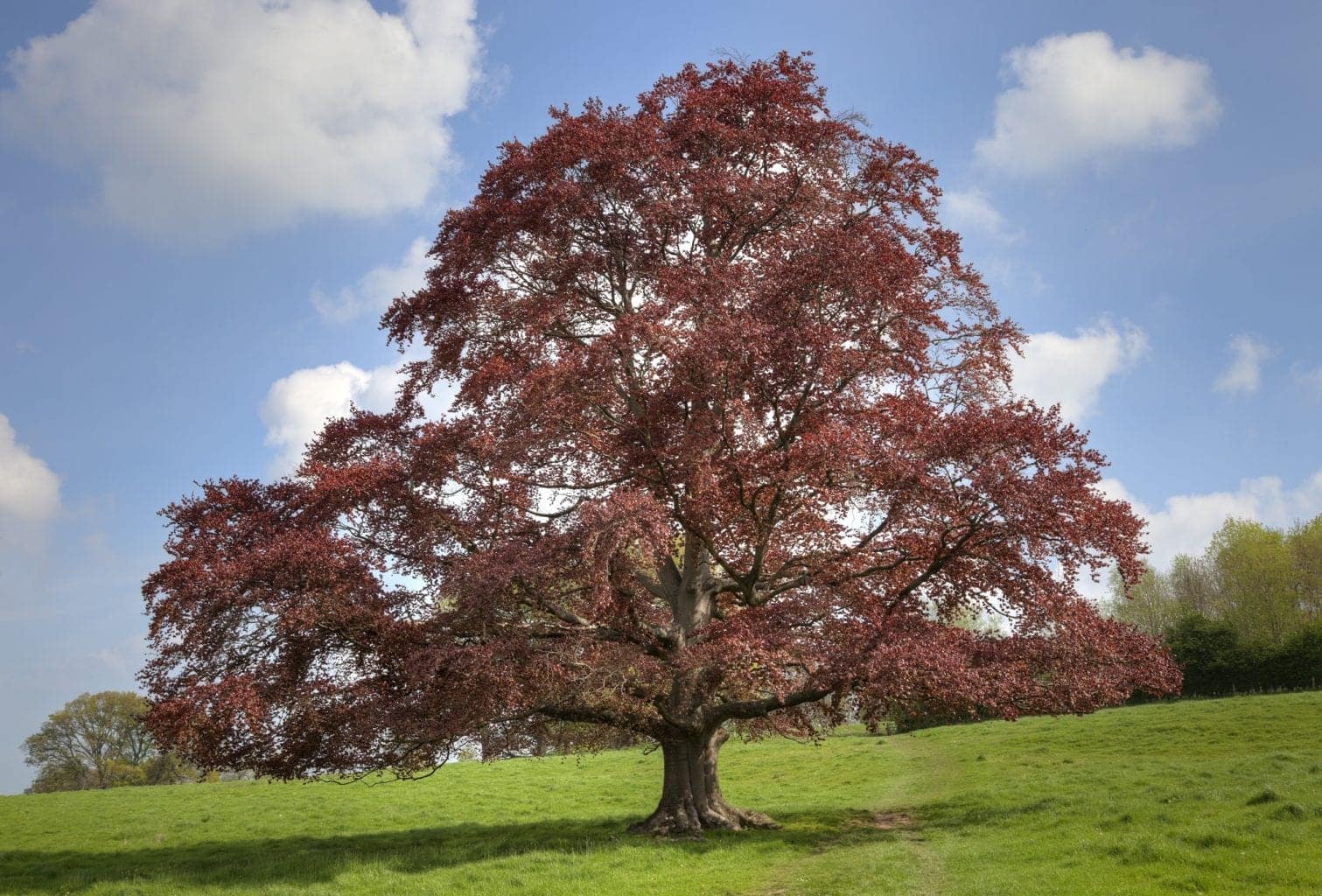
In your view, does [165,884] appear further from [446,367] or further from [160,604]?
[446,367]

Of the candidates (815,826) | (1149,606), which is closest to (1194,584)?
(1149,606)

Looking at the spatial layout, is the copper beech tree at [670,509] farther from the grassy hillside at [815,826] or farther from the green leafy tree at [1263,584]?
the green leafy tree at [1263,584]

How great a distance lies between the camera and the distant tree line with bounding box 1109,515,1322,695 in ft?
156

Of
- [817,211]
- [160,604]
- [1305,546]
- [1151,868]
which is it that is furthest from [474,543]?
[1305,546]

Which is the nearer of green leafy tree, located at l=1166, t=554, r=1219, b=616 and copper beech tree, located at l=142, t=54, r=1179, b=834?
copper beech tree, located at l=142, t=54, r=1179, b=834

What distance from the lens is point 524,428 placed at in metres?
16.8

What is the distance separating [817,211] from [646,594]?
31.7ft

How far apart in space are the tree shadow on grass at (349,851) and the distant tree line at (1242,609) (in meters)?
18.4

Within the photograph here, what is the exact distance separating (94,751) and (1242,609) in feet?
293

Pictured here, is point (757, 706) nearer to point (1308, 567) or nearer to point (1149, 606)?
point (1308, 567)

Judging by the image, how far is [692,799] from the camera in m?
18.9

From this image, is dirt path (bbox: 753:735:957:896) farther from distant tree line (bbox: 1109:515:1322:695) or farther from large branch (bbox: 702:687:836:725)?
distant tree line (bbox: 1109:515:1322:695)

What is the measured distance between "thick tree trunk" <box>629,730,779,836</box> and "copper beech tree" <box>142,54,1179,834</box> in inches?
2.5

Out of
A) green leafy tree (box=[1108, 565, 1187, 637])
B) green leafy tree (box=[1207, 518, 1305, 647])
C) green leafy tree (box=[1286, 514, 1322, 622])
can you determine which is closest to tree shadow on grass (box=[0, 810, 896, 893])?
green leafy tree (box=[1207, 518, 1305, 647])
